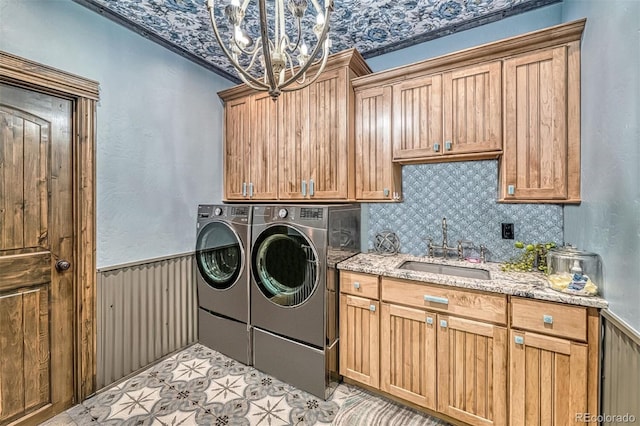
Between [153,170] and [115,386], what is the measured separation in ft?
5.63

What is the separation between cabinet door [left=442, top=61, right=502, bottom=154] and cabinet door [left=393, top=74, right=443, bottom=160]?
2.4 inches

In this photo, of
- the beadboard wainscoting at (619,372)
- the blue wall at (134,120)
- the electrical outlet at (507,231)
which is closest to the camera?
the beadboard wainscoting at (619,372)

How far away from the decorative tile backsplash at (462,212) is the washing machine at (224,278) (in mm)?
1308

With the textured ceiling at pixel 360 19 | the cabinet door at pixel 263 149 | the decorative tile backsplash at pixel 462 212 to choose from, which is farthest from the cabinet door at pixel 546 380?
the textured ceiling at pixel 360 19

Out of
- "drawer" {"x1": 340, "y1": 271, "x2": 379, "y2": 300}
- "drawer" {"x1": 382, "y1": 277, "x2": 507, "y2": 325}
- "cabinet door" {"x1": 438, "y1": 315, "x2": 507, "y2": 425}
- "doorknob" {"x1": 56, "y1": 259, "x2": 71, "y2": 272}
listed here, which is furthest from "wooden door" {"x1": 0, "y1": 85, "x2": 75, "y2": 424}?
"cabinet door" {"x1": 438, "y1": 315, "x2": 507, "y2": 425}

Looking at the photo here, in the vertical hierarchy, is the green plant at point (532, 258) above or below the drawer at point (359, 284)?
above

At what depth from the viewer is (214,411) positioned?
1.85 m

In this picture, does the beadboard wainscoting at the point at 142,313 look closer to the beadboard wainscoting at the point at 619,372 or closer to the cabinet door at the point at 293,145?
the cabinet door at the point at 293,145

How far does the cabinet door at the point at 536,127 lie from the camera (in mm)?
1657

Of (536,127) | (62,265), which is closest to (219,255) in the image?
(62,265)

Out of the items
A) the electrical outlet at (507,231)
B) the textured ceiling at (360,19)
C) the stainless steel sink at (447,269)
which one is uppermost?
the textured ceiling at (360,19)

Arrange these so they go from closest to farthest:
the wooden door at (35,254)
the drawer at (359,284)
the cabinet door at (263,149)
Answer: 1. the wooden door at (35,254)
2. the drawer at (359,284)
3. the cabinet door at (263,149)

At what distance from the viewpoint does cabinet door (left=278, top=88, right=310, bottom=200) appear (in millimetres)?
2404

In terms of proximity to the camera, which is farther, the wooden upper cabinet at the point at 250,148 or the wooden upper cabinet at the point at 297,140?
the wooden upper cabinet at the point at 250,148
